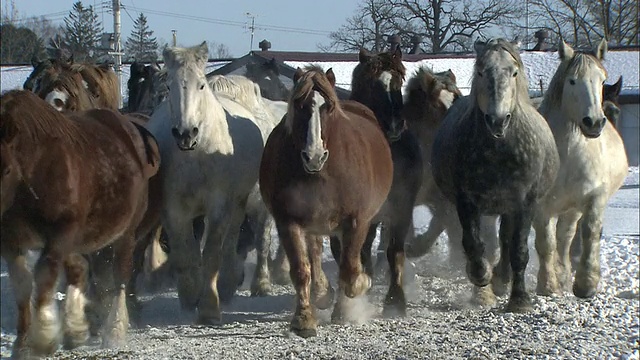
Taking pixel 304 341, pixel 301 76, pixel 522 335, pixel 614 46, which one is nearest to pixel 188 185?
pixel 301 76

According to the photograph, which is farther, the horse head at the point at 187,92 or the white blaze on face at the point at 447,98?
the white blaze on face at the point at 447,98

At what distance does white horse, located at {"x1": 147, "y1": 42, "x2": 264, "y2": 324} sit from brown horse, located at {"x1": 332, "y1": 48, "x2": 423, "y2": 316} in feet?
3.64

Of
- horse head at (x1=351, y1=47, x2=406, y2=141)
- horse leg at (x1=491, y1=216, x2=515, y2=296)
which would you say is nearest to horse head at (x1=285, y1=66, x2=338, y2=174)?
horse head at (x1=351, y1=47, x2=406, y2=141)

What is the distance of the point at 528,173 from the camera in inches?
320

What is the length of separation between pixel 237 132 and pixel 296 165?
5.08ft

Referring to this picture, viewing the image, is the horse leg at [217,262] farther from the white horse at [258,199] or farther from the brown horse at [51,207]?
the brown horse at [51,207]

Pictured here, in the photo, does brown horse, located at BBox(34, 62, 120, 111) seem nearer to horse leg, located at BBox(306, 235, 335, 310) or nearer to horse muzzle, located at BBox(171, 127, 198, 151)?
horse muzzle, located at BBox(171, 127, 198, 151)

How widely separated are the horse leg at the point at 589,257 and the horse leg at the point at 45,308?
4993mm

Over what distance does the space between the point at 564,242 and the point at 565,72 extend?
5.70 ft

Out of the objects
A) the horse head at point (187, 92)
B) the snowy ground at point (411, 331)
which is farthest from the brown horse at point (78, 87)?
the snowy ground at point (411, 331)

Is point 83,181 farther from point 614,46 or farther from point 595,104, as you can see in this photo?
point 614,46

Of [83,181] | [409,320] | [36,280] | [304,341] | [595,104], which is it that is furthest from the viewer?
[595,104]

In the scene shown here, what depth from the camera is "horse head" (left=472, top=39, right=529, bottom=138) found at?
Result: 7.65m

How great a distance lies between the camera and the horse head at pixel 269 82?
1407 centimetres
